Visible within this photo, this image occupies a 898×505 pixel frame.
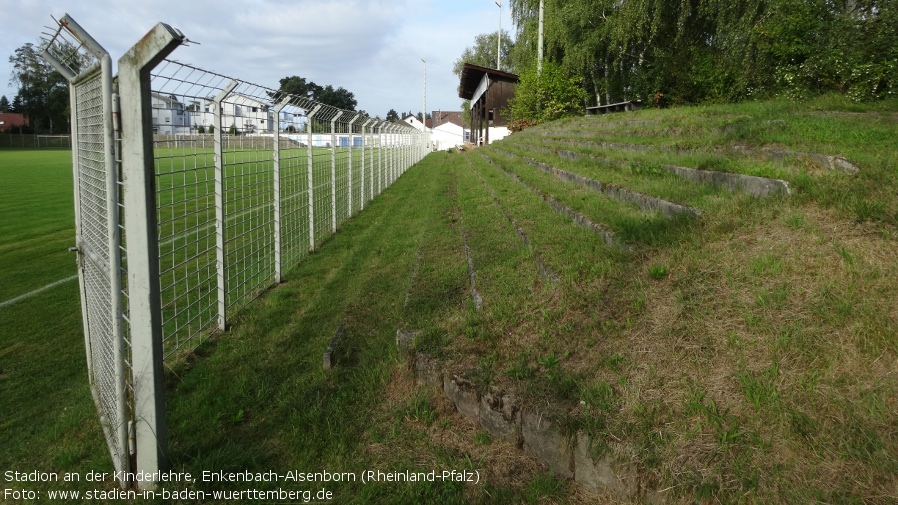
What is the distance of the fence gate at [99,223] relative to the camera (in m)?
2.71

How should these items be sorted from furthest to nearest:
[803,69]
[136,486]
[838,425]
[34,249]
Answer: [803,69] < [34,249] < [136,486] < [838,425]

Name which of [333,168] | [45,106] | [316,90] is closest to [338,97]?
[316,90]

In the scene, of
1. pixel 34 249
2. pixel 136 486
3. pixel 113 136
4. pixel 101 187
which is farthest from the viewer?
pixel 34 249

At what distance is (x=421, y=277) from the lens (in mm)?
5672

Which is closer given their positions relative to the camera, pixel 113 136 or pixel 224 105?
pixel 113 136

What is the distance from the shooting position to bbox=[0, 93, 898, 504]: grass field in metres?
2.40

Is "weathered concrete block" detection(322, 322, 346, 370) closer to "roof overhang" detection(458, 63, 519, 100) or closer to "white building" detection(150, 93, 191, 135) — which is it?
"white building" detection(150, 93, 191, 135)

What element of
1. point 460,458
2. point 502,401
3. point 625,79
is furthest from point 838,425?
point 625,79

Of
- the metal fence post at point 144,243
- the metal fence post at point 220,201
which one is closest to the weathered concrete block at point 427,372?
the metal fence post at point 144,243

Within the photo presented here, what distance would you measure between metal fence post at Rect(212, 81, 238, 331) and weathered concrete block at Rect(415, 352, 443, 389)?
226 cm

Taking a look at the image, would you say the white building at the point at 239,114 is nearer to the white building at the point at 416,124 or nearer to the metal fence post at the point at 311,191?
the metal fence post at the point at 311,191

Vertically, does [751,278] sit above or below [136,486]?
above

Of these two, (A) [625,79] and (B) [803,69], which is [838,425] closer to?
(B) [803,69]

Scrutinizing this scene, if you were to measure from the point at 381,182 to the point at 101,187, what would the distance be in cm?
1345
